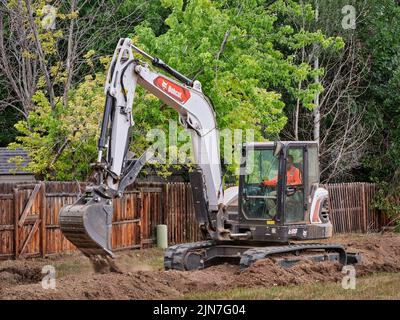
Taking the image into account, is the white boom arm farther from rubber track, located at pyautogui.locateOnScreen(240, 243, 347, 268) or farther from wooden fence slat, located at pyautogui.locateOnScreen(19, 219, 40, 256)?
wooden fence slat, located at pyautogui.locateOnScreen(19, 219, 40, 256)

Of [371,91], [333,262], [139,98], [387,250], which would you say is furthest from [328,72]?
[333,262]

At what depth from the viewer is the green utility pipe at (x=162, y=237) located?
24812 millimetres

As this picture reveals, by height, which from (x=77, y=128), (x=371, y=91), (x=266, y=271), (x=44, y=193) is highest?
(x=371, y=91)

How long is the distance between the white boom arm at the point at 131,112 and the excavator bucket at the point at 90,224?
732mm

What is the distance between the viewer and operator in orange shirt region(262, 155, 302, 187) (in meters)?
17.0

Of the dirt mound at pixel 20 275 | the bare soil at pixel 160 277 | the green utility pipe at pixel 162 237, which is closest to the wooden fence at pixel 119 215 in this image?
the green utility pipe at pixel 162 237

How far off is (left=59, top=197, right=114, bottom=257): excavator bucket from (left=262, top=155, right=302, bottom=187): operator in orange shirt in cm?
396

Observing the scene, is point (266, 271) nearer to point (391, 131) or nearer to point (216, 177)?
point (216, 177)

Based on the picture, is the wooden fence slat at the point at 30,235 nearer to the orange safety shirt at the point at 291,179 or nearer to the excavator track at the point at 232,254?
the excavator track at the point at 232,254

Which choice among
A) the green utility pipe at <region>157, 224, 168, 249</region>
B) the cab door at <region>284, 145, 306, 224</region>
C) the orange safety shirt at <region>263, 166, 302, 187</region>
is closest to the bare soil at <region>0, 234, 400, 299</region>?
the cab door at <region>284, 145, 306, 224</region>

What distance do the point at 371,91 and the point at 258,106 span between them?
1079 centimetres

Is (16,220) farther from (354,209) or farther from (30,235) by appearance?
(354,209)

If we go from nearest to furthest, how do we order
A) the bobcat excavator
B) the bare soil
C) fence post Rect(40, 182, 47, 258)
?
the bare soil, the bobcat excavator, fence post Rect(40, 182, 47, 258)

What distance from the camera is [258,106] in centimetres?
2530
